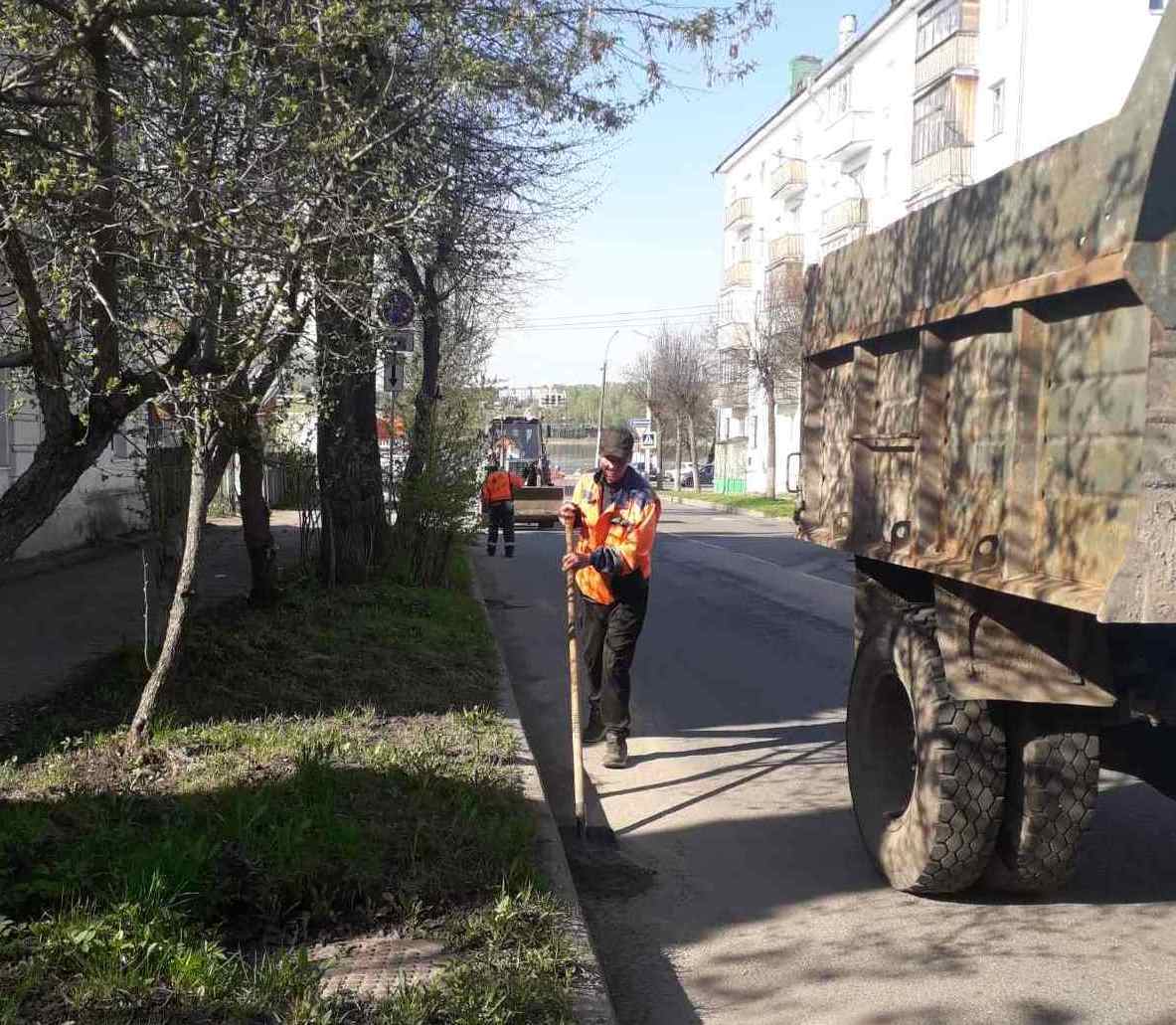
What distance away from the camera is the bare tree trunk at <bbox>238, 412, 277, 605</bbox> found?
10.0 m

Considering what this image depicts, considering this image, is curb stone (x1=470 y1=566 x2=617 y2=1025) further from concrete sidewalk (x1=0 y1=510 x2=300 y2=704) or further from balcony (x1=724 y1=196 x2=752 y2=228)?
balcony (x1=724 y1=196 x2=752 y2=228)

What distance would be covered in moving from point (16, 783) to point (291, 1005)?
108 inches

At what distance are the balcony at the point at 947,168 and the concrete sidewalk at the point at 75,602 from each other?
23417mm

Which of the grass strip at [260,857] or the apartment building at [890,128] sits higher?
the apartment building at [890,128]

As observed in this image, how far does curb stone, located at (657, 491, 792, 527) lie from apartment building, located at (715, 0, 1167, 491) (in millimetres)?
4705

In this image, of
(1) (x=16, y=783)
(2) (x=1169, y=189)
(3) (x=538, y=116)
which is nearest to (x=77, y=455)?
(1) (x=16, y=783)

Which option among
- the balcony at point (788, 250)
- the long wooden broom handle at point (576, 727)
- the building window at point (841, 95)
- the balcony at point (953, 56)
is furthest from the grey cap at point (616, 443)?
the balcony at point (788, 250)

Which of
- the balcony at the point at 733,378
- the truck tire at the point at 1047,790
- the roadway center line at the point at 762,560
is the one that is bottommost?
the roadway center line at the point at 762,560

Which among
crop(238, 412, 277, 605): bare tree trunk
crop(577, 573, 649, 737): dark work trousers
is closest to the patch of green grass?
crop(238, 412, 277, 605): bare tree trunk

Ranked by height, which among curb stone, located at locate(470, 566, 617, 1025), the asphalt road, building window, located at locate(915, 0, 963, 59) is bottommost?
the asphalt road

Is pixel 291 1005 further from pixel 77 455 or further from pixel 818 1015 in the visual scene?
pixel 77 455

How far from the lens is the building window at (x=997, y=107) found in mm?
34219

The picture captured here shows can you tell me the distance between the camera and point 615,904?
5.05 m

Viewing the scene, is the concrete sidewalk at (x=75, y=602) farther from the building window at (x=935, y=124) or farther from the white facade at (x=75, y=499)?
the building window at (x=935, y=124)
